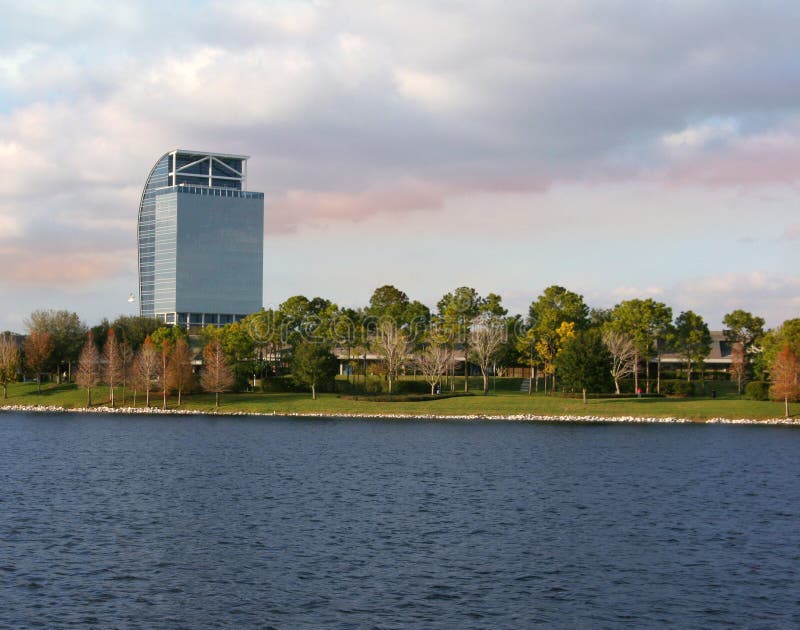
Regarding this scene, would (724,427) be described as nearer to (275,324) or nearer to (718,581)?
(718,581)

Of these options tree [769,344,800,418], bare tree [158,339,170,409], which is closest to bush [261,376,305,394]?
bare tree [158,339,170,409]

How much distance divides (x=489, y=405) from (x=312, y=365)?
81.8ft

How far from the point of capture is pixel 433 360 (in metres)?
125

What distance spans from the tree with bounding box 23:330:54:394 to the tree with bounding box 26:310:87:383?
2196 millimetres

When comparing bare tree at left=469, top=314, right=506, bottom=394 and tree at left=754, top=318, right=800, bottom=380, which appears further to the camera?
bare tree at left=469, top=314, right=506, bottom=394

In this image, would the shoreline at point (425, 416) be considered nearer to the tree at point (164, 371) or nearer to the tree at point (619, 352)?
the tree at point (164, 371)

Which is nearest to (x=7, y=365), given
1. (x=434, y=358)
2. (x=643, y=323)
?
(x=434, y=358)

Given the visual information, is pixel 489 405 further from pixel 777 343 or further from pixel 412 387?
pixel 777 343

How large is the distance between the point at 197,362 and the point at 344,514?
11175 centimetres

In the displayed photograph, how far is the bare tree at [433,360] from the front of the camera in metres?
125

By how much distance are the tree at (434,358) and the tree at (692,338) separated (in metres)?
34.8

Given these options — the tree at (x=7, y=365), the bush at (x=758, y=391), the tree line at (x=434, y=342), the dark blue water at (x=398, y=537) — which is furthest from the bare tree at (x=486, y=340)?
the tree at (x=7, y=365)

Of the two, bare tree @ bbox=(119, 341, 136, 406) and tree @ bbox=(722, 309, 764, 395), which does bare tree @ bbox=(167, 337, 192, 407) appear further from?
tree @ bbox=(722, 309, 764, 395)

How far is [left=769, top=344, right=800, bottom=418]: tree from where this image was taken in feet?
314
